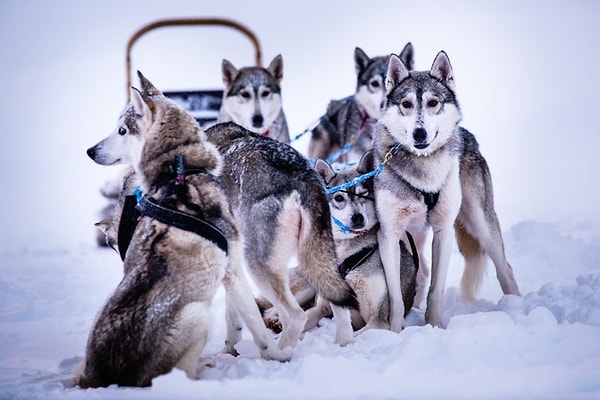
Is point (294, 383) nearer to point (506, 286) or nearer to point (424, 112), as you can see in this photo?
point (424, 112)

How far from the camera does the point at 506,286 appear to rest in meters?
→ 3.43

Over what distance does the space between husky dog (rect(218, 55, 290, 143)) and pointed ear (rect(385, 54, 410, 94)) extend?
5.37ft

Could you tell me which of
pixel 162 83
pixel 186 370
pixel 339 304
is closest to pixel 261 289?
pixel 339 304

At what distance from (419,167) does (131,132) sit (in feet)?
4.53

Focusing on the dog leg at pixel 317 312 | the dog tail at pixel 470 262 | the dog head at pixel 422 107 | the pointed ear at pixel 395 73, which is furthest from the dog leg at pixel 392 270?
the pointed ear at pixel 395 73

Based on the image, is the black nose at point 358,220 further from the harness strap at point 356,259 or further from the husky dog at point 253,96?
the husky dog at point 253,96

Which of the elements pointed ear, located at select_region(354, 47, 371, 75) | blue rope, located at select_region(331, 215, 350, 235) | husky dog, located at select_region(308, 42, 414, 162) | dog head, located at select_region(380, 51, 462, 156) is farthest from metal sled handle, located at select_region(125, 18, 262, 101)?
blue rope, located at select_region(331, 215, 350, 235)

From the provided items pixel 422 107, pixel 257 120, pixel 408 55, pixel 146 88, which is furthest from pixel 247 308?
pixel 408 55

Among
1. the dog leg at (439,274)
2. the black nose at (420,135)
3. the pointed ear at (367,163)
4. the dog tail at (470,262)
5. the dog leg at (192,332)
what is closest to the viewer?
the dog leg at (192,332)

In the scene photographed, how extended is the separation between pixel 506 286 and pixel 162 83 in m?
4.00

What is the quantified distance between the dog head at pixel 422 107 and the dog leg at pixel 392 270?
0.45m

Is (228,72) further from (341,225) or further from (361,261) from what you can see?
(361,261)

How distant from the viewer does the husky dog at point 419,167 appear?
3027 mm

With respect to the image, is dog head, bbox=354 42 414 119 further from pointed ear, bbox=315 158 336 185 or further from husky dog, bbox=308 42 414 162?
pointed ear, bbox=315 158 336 185
